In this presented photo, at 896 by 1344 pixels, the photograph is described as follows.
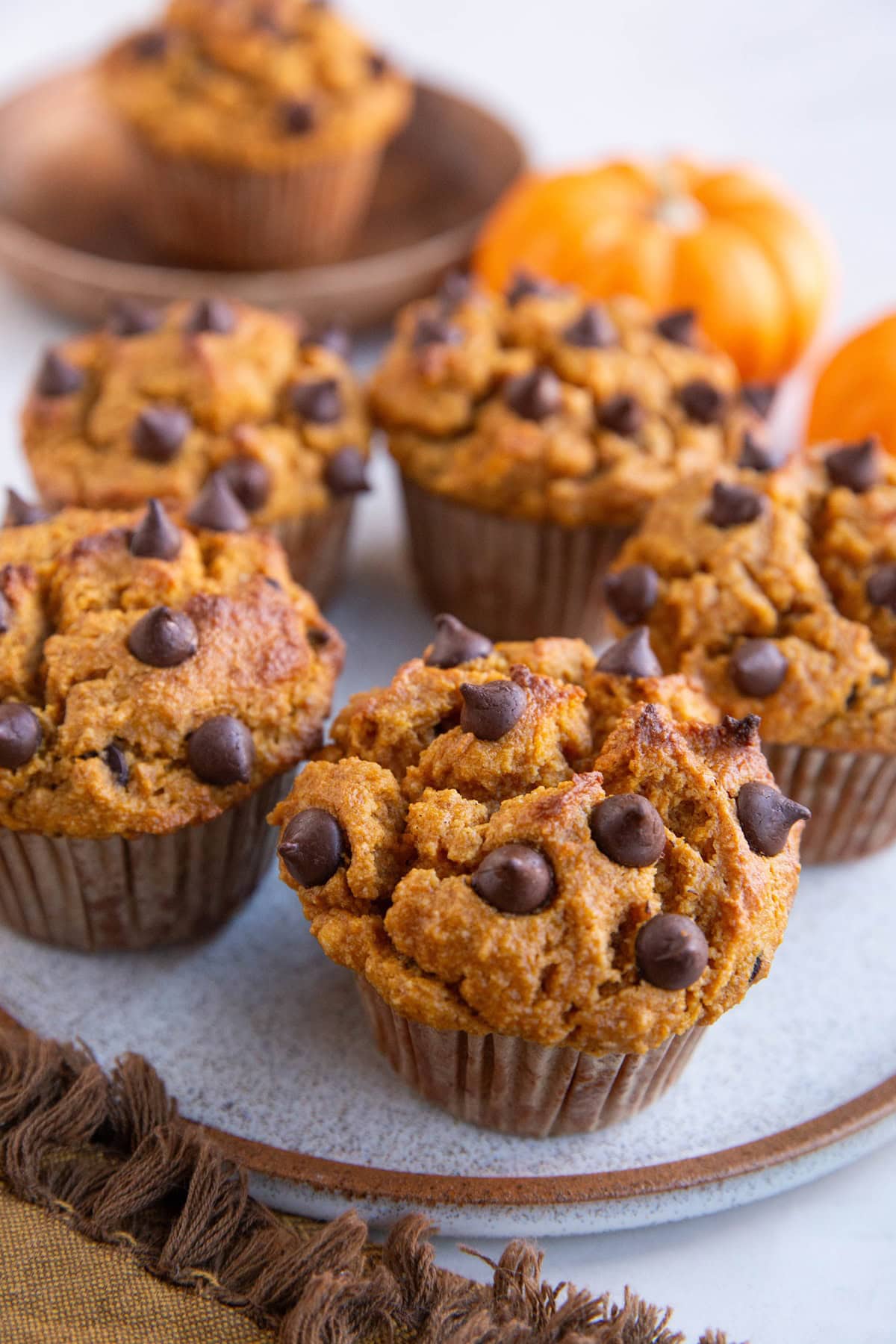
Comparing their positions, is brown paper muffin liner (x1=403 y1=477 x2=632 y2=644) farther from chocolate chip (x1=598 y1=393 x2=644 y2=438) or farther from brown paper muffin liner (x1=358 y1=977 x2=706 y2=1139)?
brown paper muffin liner (x1=358 y1=977 x2=706 y2=1139)

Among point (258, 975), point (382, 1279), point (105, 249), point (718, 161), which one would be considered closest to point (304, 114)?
point (105, 249)

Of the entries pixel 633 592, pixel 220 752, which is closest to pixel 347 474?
pixel 633 592

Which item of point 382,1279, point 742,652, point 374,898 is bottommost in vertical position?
point 382,1279

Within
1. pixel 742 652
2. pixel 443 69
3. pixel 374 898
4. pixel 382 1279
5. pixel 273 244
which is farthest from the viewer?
pixel 443 69

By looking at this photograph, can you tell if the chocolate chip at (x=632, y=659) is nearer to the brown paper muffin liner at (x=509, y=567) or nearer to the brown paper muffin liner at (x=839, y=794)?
the brown paper muffin liner at (x=839, y=794)

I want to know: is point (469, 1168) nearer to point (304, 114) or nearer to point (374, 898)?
point (374, 898)

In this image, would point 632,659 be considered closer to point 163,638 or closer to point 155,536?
point 163,638
